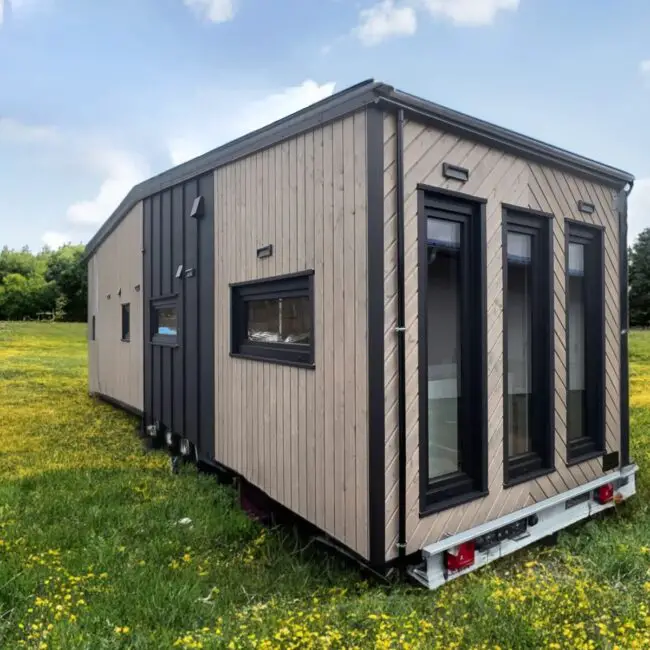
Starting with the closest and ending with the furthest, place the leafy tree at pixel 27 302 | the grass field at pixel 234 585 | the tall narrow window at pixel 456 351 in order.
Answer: the grass field at pixel 234 585
the tall narrow window at pixel 456 351
the leafy tree at pixel 27 302

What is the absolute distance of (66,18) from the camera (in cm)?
751

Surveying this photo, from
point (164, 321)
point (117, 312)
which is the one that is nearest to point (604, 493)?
point (164, 321)

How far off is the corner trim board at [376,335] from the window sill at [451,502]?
0.31m

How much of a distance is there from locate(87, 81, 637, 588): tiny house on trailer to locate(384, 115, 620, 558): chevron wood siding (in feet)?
0.04

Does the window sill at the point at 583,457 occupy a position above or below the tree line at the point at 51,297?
below

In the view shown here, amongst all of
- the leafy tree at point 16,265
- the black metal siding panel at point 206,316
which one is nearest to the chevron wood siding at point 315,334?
the black metal siding panel at point 206,316

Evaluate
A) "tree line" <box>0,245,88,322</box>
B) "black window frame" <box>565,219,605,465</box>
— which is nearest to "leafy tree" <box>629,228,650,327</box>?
"black window frame" <box>565,219,605,465</box>

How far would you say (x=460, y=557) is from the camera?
2.73 m

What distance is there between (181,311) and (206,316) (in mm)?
655

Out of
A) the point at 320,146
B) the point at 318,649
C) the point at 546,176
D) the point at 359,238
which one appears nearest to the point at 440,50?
the point at 546,176

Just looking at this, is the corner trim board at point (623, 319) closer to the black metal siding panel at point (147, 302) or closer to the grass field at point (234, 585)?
the grass field at point (234, 585)

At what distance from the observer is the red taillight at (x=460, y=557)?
2701 millimetres

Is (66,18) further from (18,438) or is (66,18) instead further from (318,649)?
(318,649)

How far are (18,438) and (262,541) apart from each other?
4411mm
